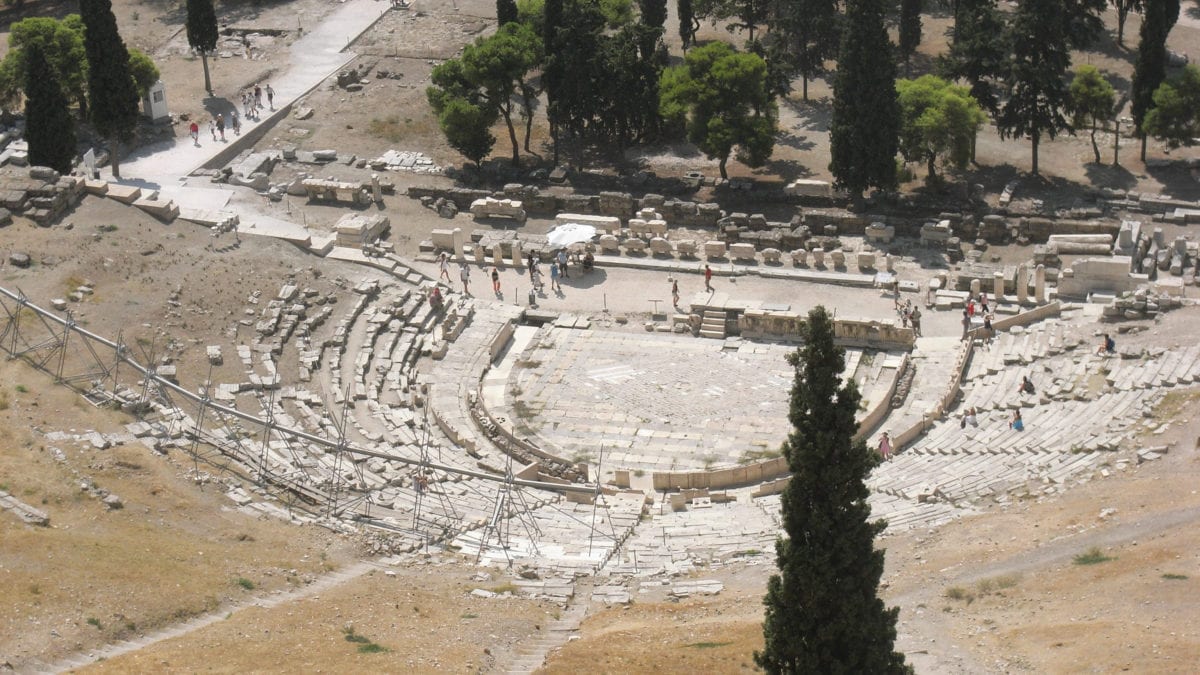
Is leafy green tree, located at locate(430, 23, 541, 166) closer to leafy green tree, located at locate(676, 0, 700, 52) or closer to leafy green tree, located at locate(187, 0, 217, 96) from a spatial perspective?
leafy green tree, located at locate(676, 0, 700, 52)

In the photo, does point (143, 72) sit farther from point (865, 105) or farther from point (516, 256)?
point (865, 105)

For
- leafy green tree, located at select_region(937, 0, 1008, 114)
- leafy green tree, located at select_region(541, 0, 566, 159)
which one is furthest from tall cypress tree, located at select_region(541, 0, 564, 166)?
leafy green tree, located at select_region(937, 0, 1008, 114)

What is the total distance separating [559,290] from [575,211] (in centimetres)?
888

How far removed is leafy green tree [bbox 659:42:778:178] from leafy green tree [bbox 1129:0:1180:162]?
17.5 metres

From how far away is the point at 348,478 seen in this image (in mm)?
60031

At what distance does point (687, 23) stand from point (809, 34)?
26.6 feet

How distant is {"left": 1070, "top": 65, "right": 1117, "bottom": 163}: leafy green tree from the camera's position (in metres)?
86.5

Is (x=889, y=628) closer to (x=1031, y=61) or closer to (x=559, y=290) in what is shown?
(x=559, y=290)

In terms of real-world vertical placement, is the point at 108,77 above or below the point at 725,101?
above

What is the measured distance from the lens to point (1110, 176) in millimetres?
85812

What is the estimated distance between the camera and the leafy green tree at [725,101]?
279 ft

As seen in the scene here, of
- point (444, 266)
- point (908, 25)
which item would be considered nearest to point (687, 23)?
point (908, 25)

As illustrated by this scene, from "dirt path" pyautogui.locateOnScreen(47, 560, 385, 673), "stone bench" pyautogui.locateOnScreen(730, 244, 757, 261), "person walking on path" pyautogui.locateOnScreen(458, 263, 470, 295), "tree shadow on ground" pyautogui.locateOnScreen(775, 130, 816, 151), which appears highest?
"tree shadow on ground" pyautogui.locateOnScreen(775, 130, 816, 151)

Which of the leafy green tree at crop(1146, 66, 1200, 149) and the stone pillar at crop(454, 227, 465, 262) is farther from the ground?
the leafy green tree at crop(1146, 66, 1200, 149)
